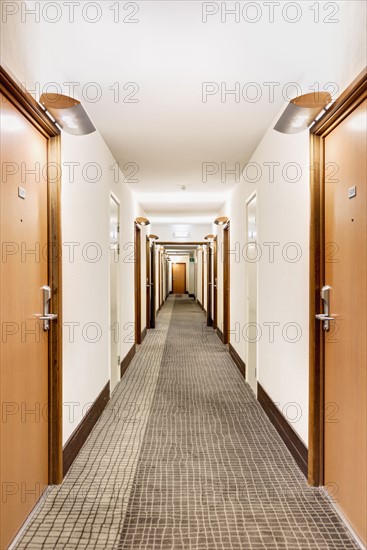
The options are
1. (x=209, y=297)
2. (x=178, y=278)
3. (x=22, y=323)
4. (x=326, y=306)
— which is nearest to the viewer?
(x=22, y=323)

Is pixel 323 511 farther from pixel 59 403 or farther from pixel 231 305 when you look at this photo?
pixel 231 305

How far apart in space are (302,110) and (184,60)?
74 cm

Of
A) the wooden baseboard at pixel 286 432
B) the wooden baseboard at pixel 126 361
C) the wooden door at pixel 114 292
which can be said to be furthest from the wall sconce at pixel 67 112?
the wooden baseboard at pixel 126 361

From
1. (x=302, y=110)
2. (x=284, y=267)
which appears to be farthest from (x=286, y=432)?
(x=302, y=110)

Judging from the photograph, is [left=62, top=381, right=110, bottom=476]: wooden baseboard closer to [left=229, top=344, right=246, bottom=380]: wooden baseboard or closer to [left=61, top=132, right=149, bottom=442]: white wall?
[left=61, top=132, right=149, bottom=442]: white wall

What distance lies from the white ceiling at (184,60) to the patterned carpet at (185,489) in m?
2.11

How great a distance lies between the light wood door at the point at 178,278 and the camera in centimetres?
2112

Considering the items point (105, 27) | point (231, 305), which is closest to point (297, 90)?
point (105, 27)

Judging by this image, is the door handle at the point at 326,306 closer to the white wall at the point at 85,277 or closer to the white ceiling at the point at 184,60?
the white ceiling at the point at 184,60

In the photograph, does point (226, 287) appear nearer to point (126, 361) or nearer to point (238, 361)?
point (238, 361)

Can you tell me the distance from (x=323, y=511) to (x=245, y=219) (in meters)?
3.04

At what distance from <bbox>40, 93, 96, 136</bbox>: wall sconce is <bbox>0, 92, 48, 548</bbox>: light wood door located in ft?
0.41

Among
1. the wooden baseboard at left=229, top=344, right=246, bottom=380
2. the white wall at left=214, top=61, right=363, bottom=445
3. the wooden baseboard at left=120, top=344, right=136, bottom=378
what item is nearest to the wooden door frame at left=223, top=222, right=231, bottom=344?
the wooden baseboard at left=229, top=344, right=246, bottom=380

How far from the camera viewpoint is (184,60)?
209 centimetres
